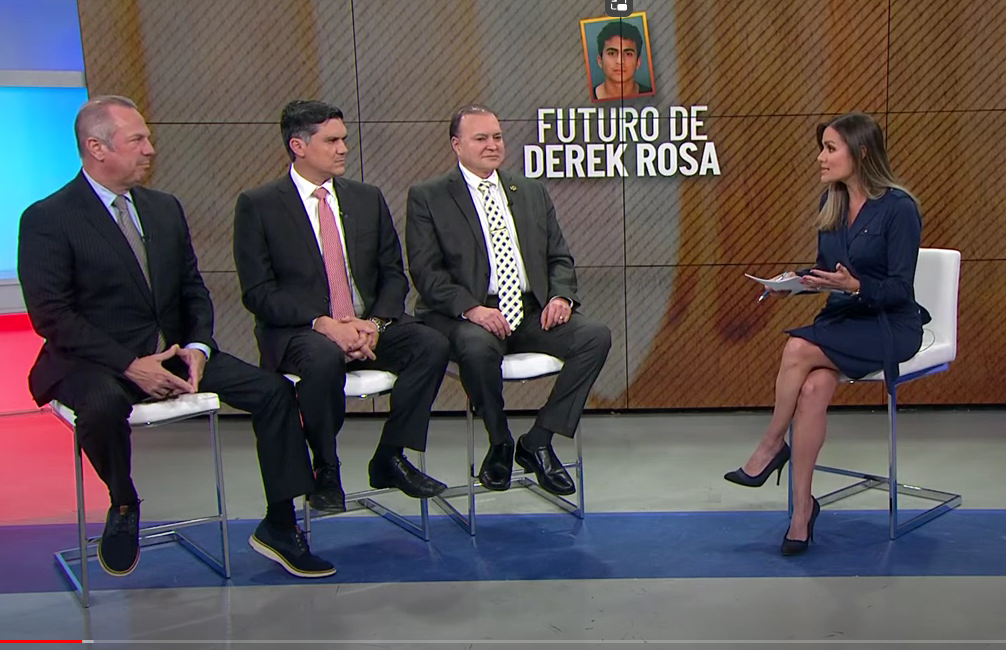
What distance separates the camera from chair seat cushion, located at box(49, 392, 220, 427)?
3.08 meters

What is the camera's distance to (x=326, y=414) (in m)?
3.29

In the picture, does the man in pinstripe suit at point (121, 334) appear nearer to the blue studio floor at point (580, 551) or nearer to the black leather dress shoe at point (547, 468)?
the blue studio floor at point (580, 551)

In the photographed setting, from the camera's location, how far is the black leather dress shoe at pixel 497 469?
3.51 metres

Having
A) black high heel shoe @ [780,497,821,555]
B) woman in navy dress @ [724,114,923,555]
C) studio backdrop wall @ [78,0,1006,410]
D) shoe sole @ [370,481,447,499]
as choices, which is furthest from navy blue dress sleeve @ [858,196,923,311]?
studio backdrop wall @ [78,0,1006,410]

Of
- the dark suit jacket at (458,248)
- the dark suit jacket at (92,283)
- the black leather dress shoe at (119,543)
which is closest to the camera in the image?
the black leather dress shoe at (119,543)

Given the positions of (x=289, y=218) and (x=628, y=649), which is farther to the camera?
(x=289, y=218)

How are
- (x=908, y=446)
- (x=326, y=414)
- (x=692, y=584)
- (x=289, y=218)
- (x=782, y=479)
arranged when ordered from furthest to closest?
1. (x=908, y=446)
2. (x=782, y=479)
3. (x=289, y=218)
4. (x=326, y=414)
5. (x=692, y=584)

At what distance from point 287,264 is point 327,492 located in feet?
2.72

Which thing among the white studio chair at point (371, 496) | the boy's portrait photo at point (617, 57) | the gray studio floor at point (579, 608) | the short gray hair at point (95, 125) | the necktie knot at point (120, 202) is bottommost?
the gray studio floor at point (579, 608)

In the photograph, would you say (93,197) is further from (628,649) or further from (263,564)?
(628,649)

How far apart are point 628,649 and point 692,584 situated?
51 cm

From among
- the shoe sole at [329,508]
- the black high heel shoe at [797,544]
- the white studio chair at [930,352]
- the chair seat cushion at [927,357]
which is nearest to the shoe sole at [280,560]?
the shoe sole at [329,508]

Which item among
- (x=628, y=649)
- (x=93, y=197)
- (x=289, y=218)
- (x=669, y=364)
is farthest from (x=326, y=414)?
(x=669, y=364)

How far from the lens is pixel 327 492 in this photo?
129 inches
